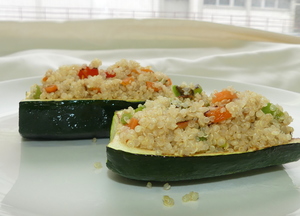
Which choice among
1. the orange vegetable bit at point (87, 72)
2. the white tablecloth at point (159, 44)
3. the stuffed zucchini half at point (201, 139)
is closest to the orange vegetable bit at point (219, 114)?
the stuffed zucchini half at point (201, 139)

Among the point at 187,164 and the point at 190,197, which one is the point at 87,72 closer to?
the point at 187,164

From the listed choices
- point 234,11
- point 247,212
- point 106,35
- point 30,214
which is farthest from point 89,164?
point 234,11

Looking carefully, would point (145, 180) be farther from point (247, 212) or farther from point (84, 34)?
point (84, 34)

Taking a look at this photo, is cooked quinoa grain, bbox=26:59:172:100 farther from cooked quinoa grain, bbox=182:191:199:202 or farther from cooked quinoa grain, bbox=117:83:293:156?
cooked quinoa grain, bbox=182:191:199:202

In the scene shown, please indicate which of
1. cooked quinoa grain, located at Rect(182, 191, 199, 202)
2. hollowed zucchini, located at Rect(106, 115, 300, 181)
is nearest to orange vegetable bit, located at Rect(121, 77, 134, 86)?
hollowed zucchini, located at Rect(106, 115, 300, 181)

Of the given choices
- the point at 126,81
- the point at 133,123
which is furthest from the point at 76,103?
the point at 133,123

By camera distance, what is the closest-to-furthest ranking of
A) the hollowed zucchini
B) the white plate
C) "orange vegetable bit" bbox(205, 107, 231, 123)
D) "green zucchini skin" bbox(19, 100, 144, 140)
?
the white plate, the hollowed zucchini, "orange vegetable bit" bbox(205, 107, 231, 123), "green zucchini skin" bbox(19, 100, 144, 140)
